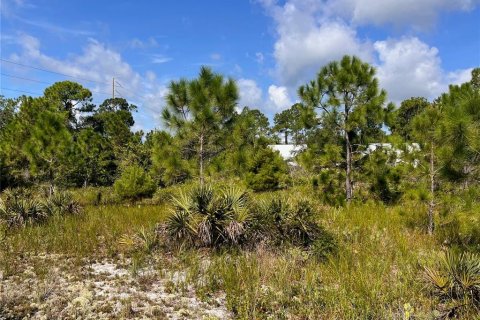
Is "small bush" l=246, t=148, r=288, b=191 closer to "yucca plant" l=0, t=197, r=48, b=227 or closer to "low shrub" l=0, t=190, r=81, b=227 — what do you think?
"low shrub" l=0, t=190, r=81, b=227

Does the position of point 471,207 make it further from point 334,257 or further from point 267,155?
point 267,155

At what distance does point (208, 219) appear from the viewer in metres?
7.79

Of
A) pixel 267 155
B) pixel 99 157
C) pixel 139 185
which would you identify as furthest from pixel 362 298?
pixel 99 157

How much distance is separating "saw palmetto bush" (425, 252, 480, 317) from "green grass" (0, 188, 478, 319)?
209 millimetres

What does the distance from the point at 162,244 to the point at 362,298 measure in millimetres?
4524

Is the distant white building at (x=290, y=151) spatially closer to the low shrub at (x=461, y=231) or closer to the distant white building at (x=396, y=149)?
the distant white building at (x=396, y=149)

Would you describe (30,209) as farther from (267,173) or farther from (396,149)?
(267,173)

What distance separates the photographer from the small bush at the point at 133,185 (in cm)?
1544

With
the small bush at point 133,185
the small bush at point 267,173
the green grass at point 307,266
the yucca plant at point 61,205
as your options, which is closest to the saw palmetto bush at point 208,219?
the green grass at point 307,266

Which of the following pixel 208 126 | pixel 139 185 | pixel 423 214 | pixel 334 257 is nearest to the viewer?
pixel 334 257

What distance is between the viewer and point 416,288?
5363 millimetres

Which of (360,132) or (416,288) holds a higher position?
(360,132)

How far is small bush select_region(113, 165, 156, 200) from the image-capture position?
50.6 feet

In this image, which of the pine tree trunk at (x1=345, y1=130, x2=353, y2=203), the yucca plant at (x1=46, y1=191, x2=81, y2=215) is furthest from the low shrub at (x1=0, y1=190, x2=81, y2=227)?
the pine tree trunk at (x1=345, y1=130, x2=353, y2=203)
